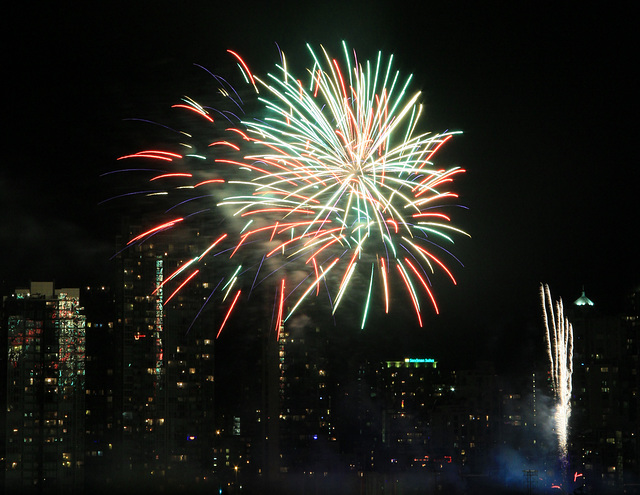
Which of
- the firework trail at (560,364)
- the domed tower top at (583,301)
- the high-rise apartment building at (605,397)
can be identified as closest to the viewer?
the firework trail at (560,364)

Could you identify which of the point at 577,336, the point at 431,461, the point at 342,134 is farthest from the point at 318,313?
the point at 342,134

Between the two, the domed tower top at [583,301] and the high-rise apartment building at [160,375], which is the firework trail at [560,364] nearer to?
the domed tower top at [583,301]

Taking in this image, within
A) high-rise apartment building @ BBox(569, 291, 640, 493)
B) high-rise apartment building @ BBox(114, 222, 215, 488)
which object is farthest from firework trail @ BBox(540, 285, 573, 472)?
high-rise apartment building @ BBox(114, 222, 215, 488)

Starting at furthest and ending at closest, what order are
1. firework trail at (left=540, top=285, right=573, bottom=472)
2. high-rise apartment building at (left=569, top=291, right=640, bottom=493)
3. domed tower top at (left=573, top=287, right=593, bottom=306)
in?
domed tower top at (left=573, top=287, right=593, bottom=306) < high-rise apartment building at (left=569, top=291, right=640, bottom=493) < firework trail at (left=540, top=285, right=573, bottom=472)

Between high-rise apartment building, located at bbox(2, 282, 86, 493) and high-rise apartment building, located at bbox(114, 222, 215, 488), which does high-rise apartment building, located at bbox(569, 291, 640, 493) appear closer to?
high-rise apartment building, located at bbox(114, 222, 215, 488)

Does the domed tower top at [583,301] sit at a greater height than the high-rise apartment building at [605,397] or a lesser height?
greater

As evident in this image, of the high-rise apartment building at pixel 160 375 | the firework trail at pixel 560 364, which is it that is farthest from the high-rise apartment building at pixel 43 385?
the firework trail at pixel 560 364

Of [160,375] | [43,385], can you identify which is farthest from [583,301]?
[43,385]
